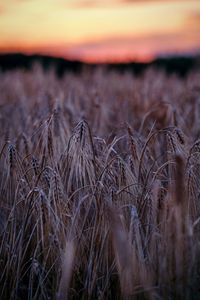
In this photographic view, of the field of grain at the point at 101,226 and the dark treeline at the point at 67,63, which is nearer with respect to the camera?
the field of grain at the point at 101,226

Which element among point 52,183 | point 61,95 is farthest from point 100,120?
point 52,183

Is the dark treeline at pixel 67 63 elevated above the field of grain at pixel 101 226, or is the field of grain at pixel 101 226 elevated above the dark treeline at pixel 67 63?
the dark treeline at pixel 67 63

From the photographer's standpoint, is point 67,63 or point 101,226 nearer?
point 101,226

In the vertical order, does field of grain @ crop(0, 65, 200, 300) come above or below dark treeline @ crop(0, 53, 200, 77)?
below

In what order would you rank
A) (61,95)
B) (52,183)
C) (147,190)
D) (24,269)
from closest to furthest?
(52,183)
(147,190)
(24,269)
(61,95)

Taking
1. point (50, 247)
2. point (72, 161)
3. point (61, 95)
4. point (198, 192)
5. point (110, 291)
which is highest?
point (61, 95)

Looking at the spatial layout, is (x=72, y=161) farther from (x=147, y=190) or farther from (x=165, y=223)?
(x=165, y=223)

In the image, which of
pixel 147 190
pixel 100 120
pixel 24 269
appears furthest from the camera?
pixel 100 120

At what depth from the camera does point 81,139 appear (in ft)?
7.17

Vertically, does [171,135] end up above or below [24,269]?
above

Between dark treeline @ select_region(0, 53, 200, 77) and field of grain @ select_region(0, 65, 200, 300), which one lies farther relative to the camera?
dark treeline @ select_region(0, 53, 200, 77)

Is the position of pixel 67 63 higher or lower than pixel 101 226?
higher

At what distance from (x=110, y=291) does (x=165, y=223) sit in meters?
0.41

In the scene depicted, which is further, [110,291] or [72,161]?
[72,161]
